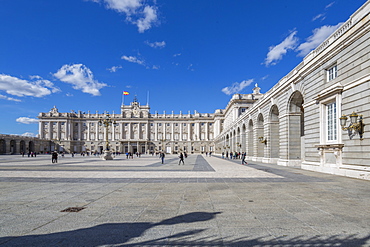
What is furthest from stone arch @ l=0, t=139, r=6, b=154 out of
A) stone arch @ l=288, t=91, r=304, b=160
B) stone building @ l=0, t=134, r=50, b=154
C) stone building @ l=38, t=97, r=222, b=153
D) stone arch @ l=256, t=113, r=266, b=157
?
stone arch @ l=288, t=91, r=304, b=160

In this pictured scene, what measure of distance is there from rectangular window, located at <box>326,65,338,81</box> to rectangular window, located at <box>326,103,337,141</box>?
72.2 inches

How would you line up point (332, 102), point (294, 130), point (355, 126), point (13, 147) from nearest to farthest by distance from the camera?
1. point (355, 126)
2. point (332, 102)
3. point (294, 130)
4. point (13, 147)

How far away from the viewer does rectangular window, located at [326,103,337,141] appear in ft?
49.6

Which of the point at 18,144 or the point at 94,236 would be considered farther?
the point at 18,144

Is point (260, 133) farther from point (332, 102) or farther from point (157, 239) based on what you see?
point (157, 239)

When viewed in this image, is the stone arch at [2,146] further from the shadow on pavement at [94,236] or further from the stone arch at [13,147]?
the shadow on pavement at [94,236]

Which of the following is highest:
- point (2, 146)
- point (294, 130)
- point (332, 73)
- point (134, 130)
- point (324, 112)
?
point (332, 73)

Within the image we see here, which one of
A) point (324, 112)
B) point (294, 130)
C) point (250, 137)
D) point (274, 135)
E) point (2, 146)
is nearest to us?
point (324, 112)

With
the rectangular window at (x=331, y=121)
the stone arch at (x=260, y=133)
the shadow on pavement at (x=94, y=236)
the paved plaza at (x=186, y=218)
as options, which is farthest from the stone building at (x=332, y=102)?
the shadow on pavement at (x=94, y=236)

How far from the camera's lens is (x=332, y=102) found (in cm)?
1529

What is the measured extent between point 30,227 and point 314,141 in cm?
1766

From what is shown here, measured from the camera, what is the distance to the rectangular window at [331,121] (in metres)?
15.1

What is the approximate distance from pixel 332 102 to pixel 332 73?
2.04 metres

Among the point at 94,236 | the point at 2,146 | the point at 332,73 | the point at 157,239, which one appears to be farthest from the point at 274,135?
the point at 2,146
